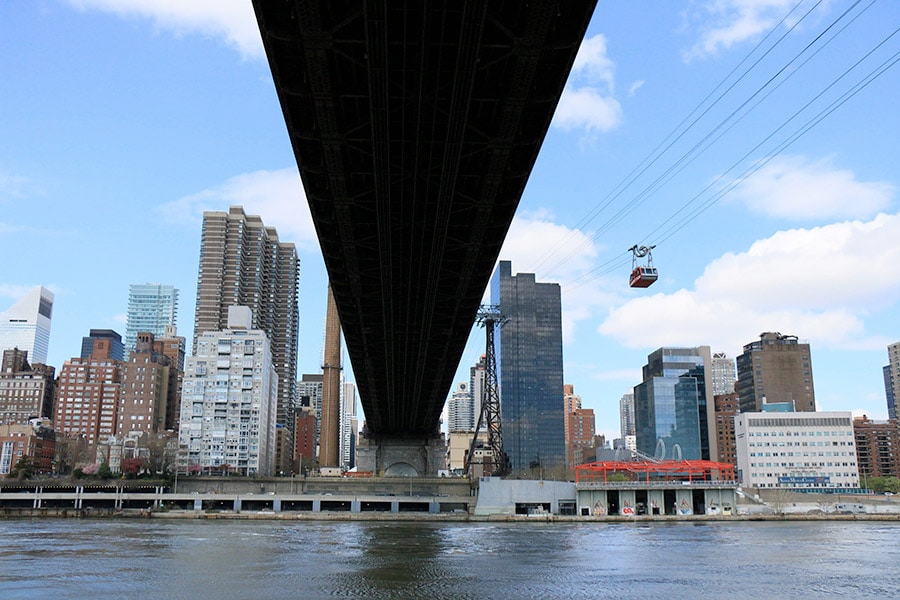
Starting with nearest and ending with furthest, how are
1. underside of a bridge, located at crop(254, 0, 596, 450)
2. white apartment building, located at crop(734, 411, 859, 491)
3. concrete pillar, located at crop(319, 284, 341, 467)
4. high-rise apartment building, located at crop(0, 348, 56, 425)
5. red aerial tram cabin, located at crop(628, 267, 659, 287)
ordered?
underside of a bridge, located at crop(254, 0, 596, 450)
red aerial tram cabin, located at crop(628, 267, 659, 287)
white apartment building, located at crop(734, 411, 859, 491)
concrete pillar, located at crop(319, 284, 341, 467)
high-rise apartment building, located at crop(0, 348, 56, 425)

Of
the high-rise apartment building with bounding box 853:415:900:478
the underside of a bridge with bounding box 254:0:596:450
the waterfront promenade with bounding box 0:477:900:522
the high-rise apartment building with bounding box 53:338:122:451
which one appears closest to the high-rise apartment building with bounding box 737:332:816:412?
the high-rise apartment building with bounding box 853:415:900:478

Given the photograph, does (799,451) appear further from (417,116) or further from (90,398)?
(90,398)

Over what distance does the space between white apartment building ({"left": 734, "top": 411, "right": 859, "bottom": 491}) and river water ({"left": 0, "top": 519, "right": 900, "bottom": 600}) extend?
255 ft

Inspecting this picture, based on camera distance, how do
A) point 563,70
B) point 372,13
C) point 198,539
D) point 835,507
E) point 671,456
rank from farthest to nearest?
point 671,456 < point 835,507 < point 198,539 < point 563,70 < point 372,13

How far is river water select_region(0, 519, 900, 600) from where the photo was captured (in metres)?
30.8

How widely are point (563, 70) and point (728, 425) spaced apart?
600 ft

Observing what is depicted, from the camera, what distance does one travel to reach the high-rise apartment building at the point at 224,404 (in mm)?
131625

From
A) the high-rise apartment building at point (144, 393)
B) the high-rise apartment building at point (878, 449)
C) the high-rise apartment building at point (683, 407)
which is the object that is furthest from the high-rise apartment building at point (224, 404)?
the high-rise apartment building at point (878, 449)

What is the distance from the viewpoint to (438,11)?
20359 mm

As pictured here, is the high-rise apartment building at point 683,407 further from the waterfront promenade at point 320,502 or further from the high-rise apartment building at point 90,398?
the high-rise apartment building at point 90,398

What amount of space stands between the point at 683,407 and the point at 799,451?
53.9 m

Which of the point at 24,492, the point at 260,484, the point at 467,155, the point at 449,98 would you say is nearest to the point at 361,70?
the point at 449,98

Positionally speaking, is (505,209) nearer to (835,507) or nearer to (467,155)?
(467,155)

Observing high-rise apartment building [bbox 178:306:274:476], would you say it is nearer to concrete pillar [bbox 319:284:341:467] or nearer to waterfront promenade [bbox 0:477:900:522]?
concrete pillar [bbox 319:284:341:467]
